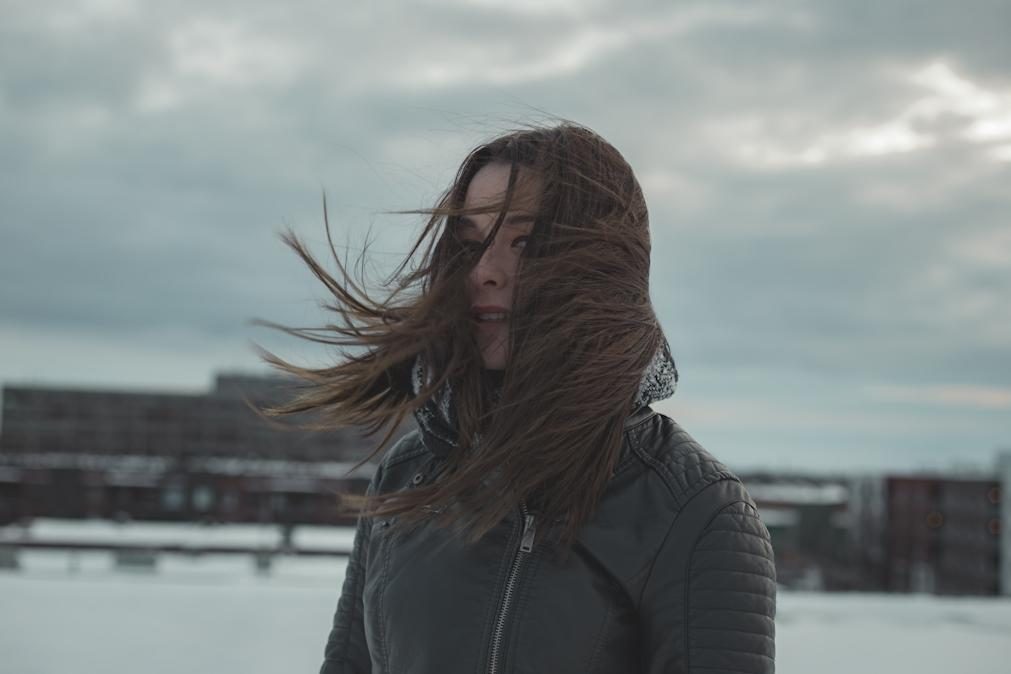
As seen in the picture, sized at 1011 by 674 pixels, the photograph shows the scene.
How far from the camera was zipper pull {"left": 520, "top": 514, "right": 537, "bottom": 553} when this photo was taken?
3.60ft

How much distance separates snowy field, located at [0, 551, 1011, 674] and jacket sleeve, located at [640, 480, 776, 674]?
3554 mm

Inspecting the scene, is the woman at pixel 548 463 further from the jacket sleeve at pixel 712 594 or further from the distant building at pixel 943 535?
the distant building at pixel 943 535

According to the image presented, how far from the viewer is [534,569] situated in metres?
1.08

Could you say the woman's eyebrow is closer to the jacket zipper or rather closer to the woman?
the woman

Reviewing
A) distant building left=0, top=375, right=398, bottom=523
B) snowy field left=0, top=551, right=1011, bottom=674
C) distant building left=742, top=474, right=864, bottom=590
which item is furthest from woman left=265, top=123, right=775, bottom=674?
distant building left=742, top=474, right=864, bottom=590

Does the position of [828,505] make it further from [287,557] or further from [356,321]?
[356,321]

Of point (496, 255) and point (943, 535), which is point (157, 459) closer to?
point (496, 255)

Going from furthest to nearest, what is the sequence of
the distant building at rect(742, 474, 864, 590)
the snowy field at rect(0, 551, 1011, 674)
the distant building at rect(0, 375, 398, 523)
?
the distant building at rect(742, 474, 864, 590), the distant building at rect(0, 375, 398, 523), the snowy field at rect(0, 551, 1011, 674)

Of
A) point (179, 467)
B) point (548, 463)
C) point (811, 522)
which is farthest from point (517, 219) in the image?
point (811, 522)

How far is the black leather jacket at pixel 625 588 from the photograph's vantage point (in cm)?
100

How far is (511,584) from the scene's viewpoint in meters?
1.09

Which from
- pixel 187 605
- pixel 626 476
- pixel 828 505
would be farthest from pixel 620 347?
pixel 828 505

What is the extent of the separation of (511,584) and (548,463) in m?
0.14

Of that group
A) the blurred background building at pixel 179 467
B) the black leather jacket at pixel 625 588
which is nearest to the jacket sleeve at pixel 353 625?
the black leather jacket at pixel 625 588
